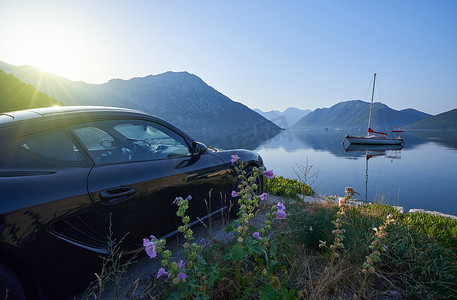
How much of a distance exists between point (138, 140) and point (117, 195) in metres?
1.18

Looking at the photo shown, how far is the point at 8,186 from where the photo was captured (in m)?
1.28

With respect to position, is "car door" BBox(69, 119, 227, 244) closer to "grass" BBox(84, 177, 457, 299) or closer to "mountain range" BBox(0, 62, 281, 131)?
"grass" BBox(84, 177, 457, 299)

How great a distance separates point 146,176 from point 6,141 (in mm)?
970

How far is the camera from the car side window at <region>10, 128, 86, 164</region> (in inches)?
60.4

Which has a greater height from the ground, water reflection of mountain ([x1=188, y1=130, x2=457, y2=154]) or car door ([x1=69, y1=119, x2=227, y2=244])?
car door ([x1=69, y1=119, x2=227, y2=244])

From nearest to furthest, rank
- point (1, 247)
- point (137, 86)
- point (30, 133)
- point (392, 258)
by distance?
1. point (1, 247)
2. point (30, 133)
3. point (392, 258)
4. point (137, 86)

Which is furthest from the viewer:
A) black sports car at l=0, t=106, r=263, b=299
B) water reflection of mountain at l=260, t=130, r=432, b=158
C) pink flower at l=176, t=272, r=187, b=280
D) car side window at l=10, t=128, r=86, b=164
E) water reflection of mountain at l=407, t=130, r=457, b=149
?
water reflection of mountain at l=407, t=130, r=457, b=149

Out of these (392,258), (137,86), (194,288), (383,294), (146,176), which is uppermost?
(137,86)

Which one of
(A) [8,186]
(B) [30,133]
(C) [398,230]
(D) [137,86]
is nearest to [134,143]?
(B) [30,133]

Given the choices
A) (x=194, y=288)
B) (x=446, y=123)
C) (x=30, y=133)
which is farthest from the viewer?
(x=446, y=123)

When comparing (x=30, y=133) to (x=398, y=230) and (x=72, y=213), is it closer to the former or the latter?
(x=72, y=213)

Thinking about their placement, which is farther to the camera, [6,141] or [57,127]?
[57,127]

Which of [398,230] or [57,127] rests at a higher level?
[57,127]

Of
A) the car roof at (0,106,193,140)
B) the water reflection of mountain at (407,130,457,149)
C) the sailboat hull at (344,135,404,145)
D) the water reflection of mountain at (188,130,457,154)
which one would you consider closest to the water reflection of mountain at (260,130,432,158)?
the water reflection of mountain at (188,130,457,154)
